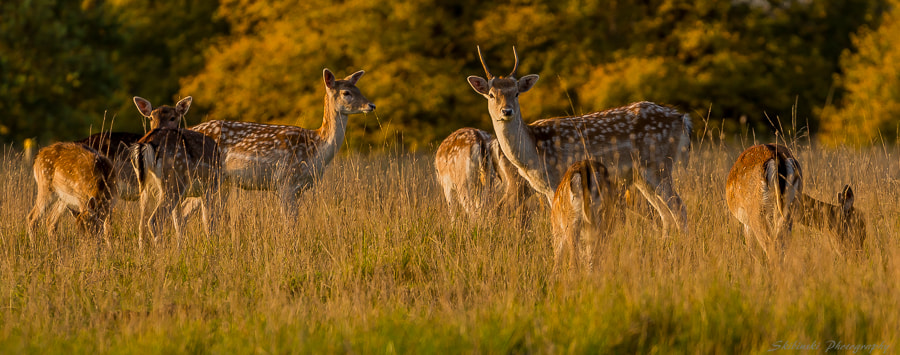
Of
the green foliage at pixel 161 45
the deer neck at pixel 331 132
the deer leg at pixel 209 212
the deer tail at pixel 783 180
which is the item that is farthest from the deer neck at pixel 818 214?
the green foliage at pixel 161 45

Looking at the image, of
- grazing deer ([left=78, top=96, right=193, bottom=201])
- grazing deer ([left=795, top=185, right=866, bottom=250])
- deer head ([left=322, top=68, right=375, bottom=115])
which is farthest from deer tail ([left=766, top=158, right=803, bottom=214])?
grazing deer ([left=78, top=96, right=193, bottom=201])

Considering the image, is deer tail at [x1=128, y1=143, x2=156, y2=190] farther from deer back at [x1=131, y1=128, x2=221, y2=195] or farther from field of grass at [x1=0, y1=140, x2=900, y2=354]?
field of grass at [x1=0, y1=140, x2=900, y2=354]

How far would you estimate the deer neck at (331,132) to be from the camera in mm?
9570

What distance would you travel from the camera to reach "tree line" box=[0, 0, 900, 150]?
1886cm

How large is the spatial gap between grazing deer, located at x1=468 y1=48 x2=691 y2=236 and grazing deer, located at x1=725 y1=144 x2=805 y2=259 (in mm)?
1583

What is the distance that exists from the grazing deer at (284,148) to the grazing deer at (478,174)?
112 centimetres

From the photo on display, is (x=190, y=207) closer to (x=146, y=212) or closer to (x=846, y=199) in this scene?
(x=146, y=212)

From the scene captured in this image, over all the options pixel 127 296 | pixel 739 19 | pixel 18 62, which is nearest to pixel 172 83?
pixel 18 62

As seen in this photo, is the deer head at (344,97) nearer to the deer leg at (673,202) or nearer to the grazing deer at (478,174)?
the grazing deer at (478,174)

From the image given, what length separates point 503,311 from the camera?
471 cm

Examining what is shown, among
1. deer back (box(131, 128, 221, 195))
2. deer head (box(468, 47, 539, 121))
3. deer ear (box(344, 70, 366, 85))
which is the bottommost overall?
deer back (box(131, 128, 221, 195))

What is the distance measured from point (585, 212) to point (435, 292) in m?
1.04

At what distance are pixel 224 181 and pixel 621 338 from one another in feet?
19.3

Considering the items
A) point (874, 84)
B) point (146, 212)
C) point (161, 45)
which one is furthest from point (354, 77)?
point (161, 45)
